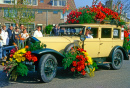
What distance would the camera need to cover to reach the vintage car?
602cm

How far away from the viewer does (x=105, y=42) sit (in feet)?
25.5

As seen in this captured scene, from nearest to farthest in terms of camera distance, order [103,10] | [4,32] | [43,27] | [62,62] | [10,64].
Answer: [10,64], [62,62], [103,10], [4,32], [43,27]

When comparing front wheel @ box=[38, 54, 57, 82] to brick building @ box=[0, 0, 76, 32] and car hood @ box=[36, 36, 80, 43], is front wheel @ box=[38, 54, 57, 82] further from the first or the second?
brick building @ box=[0, 0, 76, 32]

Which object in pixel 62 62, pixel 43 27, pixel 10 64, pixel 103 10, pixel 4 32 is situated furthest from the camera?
pixel 43 27

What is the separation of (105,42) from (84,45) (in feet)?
3.65

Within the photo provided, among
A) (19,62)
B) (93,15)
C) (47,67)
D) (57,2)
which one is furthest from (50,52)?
(57,2)

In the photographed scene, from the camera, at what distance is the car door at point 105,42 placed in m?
7.66

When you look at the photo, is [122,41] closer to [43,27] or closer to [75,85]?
[75,85]

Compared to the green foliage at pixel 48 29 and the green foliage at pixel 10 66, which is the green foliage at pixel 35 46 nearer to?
the green foliage at pixel 10 66

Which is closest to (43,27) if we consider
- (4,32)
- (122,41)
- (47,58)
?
(4,32)

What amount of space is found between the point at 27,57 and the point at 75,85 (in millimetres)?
1600

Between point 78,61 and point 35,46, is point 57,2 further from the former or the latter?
point 35,46

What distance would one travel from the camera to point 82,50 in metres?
6.68

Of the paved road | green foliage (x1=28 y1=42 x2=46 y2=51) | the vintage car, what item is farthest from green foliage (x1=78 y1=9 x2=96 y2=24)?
green foliage (x1=28 y1=42 x2=46 y2=51)
